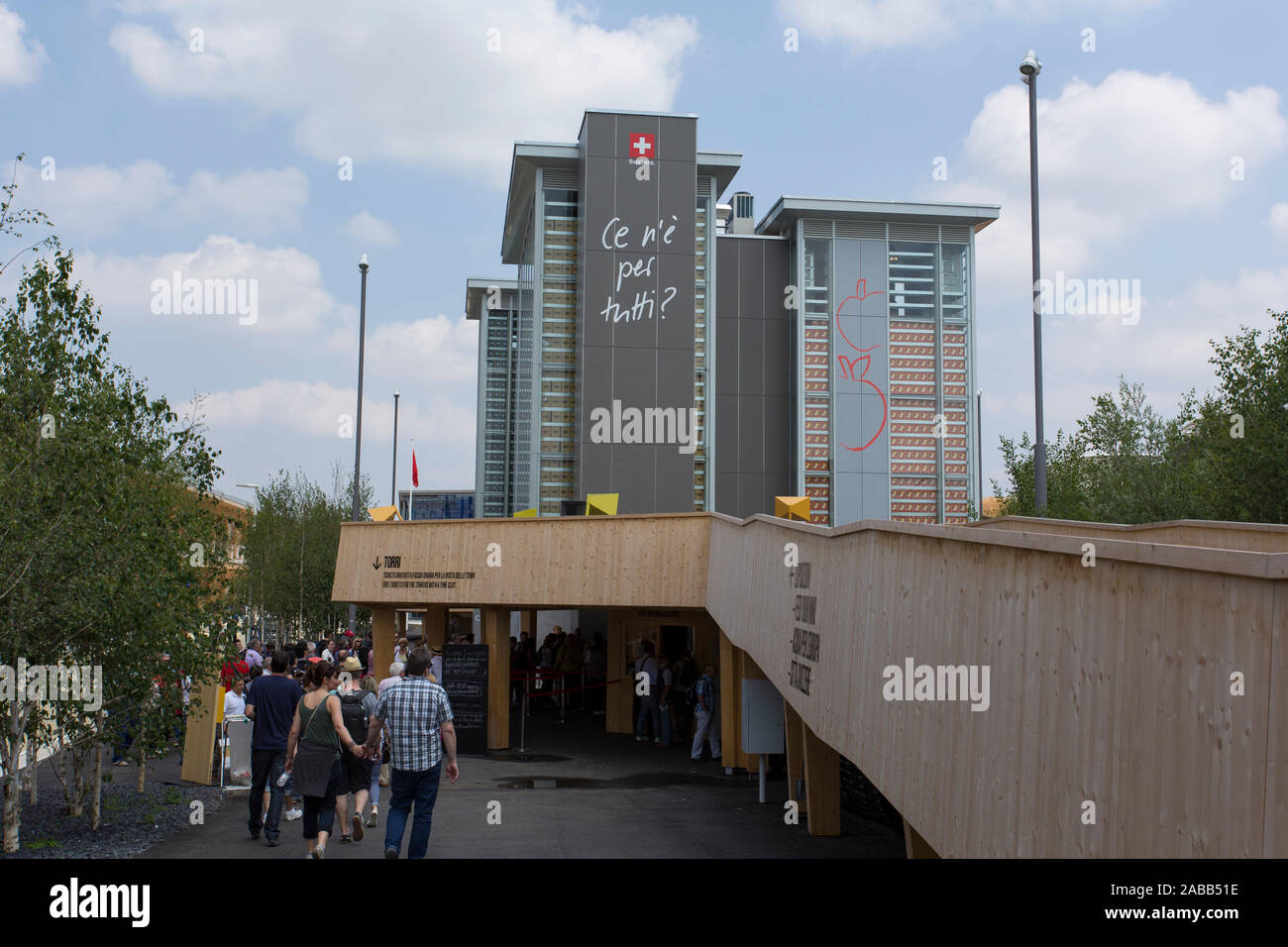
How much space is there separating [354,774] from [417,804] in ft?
9.30

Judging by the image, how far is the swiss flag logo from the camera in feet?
101

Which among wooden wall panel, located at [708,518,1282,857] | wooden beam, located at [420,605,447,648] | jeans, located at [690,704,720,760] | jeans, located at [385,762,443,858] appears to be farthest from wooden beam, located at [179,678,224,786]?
wooden wall panel, located at [708,518,1282,857]

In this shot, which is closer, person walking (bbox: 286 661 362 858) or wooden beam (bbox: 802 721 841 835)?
person walking (bbox: 286 661 362 858)

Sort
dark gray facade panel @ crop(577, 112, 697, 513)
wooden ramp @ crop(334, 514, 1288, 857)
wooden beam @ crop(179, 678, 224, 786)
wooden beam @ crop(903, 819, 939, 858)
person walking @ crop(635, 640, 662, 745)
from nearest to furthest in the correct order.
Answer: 1. wooden ramp @ crop(334, 514, 1288, 857)
2. wooden beam @ crop(903, 819, 939, 858)
3. wooden beam @ crop(179, 678, 224, 786)
4. person walking @ crop(635, 640, 662, 745)
5. dark gray facade panel @ crop(577, 112, 697, 513)

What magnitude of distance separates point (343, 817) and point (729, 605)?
22.3 feet

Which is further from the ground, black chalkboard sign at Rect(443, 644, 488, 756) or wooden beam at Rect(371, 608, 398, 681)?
wooden beam at Rect(371, 608, 398, 681)

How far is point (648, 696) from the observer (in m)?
22.3

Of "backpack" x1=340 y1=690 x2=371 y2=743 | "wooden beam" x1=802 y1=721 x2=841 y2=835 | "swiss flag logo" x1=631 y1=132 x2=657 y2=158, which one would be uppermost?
"swiss flag logo" x1=631 y1=132 x2=657 y2=158

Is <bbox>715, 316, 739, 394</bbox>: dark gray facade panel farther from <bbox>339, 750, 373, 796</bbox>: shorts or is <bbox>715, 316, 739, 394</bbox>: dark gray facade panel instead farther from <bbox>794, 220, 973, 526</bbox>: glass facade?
<bbox>339, 750, 373, 796</bbox>: shorts

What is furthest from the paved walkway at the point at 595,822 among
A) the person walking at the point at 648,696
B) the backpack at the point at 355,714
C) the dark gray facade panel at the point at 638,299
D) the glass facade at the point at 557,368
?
the glass facade at the point at 557,368

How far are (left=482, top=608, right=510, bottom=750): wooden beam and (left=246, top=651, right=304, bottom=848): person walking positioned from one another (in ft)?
28.5

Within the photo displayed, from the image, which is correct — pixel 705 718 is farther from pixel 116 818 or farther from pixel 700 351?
pixel 700 351

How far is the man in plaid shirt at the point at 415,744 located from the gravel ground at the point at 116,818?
3743mm
